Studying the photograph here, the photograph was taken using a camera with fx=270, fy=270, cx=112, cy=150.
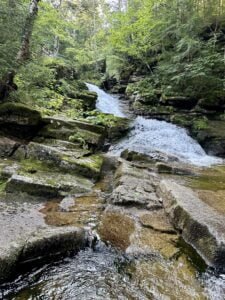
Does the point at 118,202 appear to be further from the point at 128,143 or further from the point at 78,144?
the point at 128,143

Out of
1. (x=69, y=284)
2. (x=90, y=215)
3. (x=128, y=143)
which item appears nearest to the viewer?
(x=69, y=284)

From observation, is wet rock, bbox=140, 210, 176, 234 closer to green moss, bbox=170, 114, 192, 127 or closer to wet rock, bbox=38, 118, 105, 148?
wet rock, bbox=38, 118, 105, 148

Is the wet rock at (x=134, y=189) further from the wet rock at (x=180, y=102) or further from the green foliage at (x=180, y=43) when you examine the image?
the wet rock at (x=180, y=102)

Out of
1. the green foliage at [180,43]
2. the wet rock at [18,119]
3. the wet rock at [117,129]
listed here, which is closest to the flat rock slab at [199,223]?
the wet rock at [18,119]

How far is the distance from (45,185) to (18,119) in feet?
9.41

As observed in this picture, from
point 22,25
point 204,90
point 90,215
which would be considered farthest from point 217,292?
point 204,90

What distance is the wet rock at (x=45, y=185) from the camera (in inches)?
188

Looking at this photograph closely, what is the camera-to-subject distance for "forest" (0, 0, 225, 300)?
2.76 metres

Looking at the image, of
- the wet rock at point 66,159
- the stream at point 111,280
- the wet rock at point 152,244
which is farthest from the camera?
the wet rock at point 66,159

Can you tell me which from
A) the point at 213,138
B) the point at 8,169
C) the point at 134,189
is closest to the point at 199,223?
the point at 134,189

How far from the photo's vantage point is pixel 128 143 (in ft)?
34.7

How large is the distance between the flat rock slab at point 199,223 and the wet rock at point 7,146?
12.7ft

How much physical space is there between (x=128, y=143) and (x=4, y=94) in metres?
4.98

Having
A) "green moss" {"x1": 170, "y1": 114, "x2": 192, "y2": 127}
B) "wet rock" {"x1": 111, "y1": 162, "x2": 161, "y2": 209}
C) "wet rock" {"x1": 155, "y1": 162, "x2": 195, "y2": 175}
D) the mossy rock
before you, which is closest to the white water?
"green moss" {"x1": 170, "y1": 114, "x2": 192, "y2": 127}
